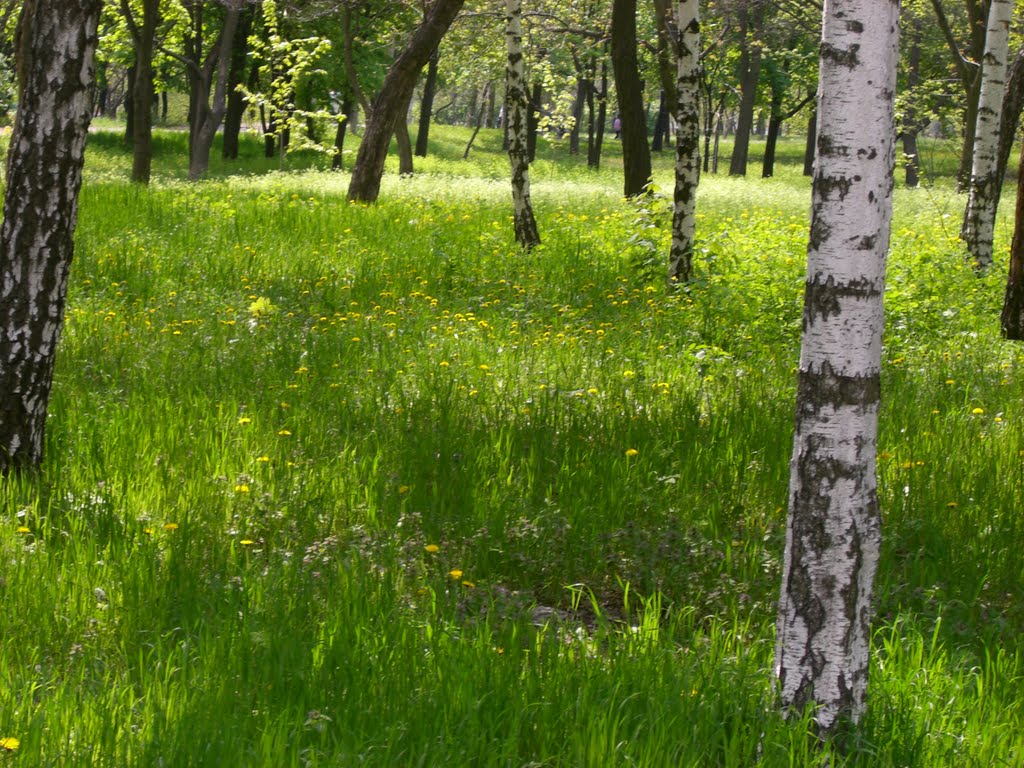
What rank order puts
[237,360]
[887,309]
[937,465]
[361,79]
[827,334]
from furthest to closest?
1. [361,79]
2. [887,309]
3. [237,360]
4. [937,465]
5. [827,334]

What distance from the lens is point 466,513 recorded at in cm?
492

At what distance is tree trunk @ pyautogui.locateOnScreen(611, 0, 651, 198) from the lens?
16.6m

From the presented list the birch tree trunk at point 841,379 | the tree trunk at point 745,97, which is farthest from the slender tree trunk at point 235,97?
the birch tree trunk at point 841,379

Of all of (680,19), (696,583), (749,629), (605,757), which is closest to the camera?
(605,757)

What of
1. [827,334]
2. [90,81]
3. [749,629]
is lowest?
[749,629]

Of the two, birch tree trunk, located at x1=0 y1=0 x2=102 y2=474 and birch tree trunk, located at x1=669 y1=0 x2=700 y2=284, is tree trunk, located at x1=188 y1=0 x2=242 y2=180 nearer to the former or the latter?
birch tree trunk, located at x1=669 y1=0 x2=700 y2=284

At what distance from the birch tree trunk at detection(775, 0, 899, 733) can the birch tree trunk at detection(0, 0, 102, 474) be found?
3.43 m

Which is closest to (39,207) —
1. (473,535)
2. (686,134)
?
(473,535)

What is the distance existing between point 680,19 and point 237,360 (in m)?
5.15

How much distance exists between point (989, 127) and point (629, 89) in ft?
19.9

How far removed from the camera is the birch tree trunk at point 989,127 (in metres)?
12.1

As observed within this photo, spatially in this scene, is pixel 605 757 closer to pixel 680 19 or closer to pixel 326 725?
pixel 326 725

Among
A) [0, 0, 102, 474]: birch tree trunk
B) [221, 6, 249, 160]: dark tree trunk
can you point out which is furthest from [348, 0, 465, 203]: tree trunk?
[221, 6, 249, 160]: dark tree trunk

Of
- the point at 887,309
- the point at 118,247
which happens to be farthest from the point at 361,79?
the point at 887,309
